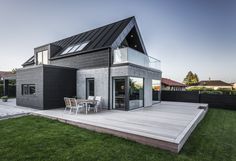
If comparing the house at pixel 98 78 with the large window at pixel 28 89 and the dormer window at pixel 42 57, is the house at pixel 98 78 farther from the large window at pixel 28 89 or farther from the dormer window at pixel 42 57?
the dormer window at pixel 42 57

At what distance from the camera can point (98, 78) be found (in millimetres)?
8586

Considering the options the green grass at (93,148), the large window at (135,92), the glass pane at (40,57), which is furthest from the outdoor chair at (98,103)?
the glass pane at (40,57)

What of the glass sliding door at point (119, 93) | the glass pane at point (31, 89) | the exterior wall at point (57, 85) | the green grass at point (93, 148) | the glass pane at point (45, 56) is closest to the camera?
the green grass at point (93, 148)

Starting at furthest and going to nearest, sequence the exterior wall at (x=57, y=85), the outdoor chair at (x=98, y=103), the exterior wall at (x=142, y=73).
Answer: the exterior wall at (x=57, y=85), the exterior wall at (x=142, y=73), the outdoor chair at (x=98, y=103)

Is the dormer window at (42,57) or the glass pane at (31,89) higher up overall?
the dormer window at (42,57)

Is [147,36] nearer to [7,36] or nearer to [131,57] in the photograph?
[131,57]

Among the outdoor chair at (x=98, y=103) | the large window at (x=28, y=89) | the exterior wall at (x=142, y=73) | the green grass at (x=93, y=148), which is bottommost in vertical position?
the green grass at (x=93, y=148)

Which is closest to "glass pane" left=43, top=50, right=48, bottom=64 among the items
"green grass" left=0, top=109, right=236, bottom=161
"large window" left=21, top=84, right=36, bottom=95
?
"large window" left=21, top=84, right=36, bottom=95

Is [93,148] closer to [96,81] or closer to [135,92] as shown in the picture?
[135,92]

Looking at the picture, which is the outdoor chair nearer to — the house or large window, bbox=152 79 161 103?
the house

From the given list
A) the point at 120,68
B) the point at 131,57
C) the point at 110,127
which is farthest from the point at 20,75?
the point at 110,127

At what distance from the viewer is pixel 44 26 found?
520 inches

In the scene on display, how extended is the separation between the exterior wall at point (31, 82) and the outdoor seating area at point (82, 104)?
2.16 m

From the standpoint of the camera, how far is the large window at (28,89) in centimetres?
892
